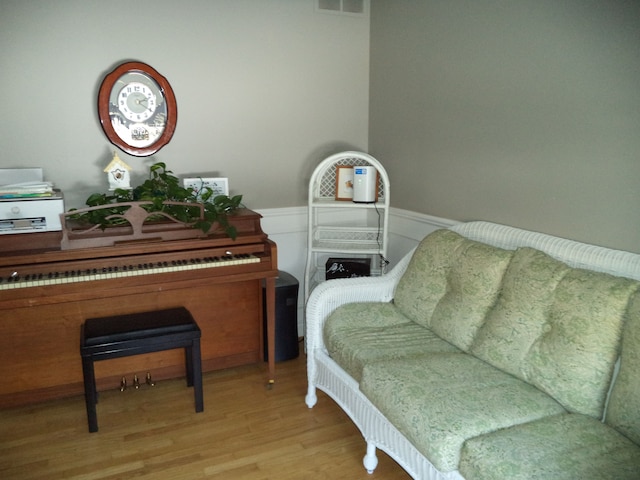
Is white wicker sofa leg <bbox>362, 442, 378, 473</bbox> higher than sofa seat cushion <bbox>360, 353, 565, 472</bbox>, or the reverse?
sofa seat cushion <bbox>360, 353, 565, 472</bbox>

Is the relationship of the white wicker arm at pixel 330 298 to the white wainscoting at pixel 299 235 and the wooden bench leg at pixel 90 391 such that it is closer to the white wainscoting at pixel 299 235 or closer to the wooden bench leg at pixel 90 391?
the white wainscoting at pixel 299 235

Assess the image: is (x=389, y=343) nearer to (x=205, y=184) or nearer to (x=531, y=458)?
(x=531, y=458)

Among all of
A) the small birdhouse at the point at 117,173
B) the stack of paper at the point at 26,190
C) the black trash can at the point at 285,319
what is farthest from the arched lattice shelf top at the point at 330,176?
the stack of paper at the point at 26,190

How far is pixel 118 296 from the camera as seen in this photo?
8.56 feet

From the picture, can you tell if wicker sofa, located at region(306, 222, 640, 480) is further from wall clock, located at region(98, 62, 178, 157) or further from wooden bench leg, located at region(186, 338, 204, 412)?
wall clock, located at region(98, 62, 178, 157)

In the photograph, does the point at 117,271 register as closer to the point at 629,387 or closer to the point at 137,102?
the point at 137,102

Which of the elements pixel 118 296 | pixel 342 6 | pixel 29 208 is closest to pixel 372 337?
pixel 118 296

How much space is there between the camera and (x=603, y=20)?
1977mm

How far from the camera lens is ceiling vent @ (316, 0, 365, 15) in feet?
10.9

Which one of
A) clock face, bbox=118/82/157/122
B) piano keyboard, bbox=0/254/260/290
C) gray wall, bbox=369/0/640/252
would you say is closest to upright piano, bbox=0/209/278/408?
piano keyboard, bbox=0/254/260/290

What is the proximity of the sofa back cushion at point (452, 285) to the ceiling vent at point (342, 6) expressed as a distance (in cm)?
173

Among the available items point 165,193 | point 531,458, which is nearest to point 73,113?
point 165,193

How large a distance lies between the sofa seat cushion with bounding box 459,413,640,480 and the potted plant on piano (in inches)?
63.6

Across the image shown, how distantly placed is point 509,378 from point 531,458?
502 mm
